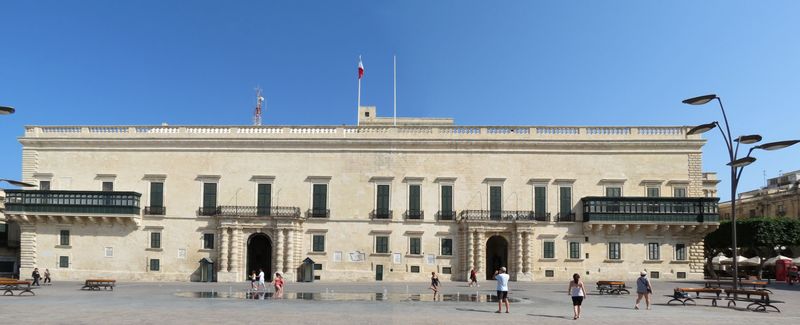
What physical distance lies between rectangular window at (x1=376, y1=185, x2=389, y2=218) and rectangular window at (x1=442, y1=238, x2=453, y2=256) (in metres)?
3.82

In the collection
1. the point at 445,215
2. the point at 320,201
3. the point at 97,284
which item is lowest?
the point at 97,284

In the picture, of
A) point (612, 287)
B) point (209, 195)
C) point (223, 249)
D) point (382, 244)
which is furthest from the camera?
point (209, 195)

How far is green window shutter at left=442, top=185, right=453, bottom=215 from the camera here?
43000 millimetres

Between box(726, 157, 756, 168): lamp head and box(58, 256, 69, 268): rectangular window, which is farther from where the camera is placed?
box(58, 256, 69, 268): rectangular window

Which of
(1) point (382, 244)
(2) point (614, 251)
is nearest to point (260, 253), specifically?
(1) point (382, 244)

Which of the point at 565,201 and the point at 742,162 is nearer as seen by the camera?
the point at 742,162

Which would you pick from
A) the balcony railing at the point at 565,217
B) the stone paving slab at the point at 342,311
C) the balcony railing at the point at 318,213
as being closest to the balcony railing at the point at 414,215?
the balcony railing at the point at 318,213

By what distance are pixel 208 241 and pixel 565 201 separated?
21780 mm

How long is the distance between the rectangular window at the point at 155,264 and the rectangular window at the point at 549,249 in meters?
23.3

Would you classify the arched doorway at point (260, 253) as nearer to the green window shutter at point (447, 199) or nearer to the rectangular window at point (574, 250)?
the green window shutter at point (447, 199)

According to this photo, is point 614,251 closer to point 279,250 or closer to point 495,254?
point 495,254

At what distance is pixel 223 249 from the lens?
42125 mm

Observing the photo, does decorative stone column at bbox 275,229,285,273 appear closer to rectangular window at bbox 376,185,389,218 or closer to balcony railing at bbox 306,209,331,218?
balcony railing at bbox 306,209,331,218

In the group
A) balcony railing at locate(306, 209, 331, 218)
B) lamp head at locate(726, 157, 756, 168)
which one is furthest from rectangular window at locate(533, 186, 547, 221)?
lamp head at locate(726, 157, 756, 168)
